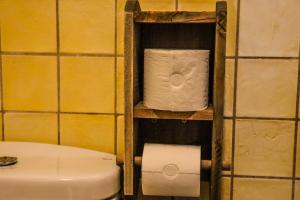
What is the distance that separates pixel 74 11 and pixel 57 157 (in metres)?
0.33

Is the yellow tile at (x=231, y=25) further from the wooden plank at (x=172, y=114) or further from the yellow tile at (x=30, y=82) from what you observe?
the yellow tile at (x=30, y=82)

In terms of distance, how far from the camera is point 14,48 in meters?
0.91

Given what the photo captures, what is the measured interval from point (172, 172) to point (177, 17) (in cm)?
30

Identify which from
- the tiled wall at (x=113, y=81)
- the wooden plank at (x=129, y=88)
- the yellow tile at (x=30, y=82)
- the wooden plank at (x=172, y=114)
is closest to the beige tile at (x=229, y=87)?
the tiled wall at (x=113, y=81)

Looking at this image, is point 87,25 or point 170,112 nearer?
point 170,112

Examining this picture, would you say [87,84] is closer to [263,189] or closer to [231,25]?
[231,25]

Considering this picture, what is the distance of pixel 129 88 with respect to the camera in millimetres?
747

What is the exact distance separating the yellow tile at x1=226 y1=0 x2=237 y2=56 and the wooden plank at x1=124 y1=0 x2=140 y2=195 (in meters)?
0.21

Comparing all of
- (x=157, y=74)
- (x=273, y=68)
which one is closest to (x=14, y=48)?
(x=157, y=74)

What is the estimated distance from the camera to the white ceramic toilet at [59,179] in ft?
2.47

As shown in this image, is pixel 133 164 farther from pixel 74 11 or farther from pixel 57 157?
pixel 74 11

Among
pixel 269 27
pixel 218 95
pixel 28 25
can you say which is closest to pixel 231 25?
pixel 269 27

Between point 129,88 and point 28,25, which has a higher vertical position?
point 28,25

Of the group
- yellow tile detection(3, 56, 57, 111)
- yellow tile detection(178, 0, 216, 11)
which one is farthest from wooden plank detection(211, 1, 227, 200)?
yellow tile detection(3, 56, 57, 111)
